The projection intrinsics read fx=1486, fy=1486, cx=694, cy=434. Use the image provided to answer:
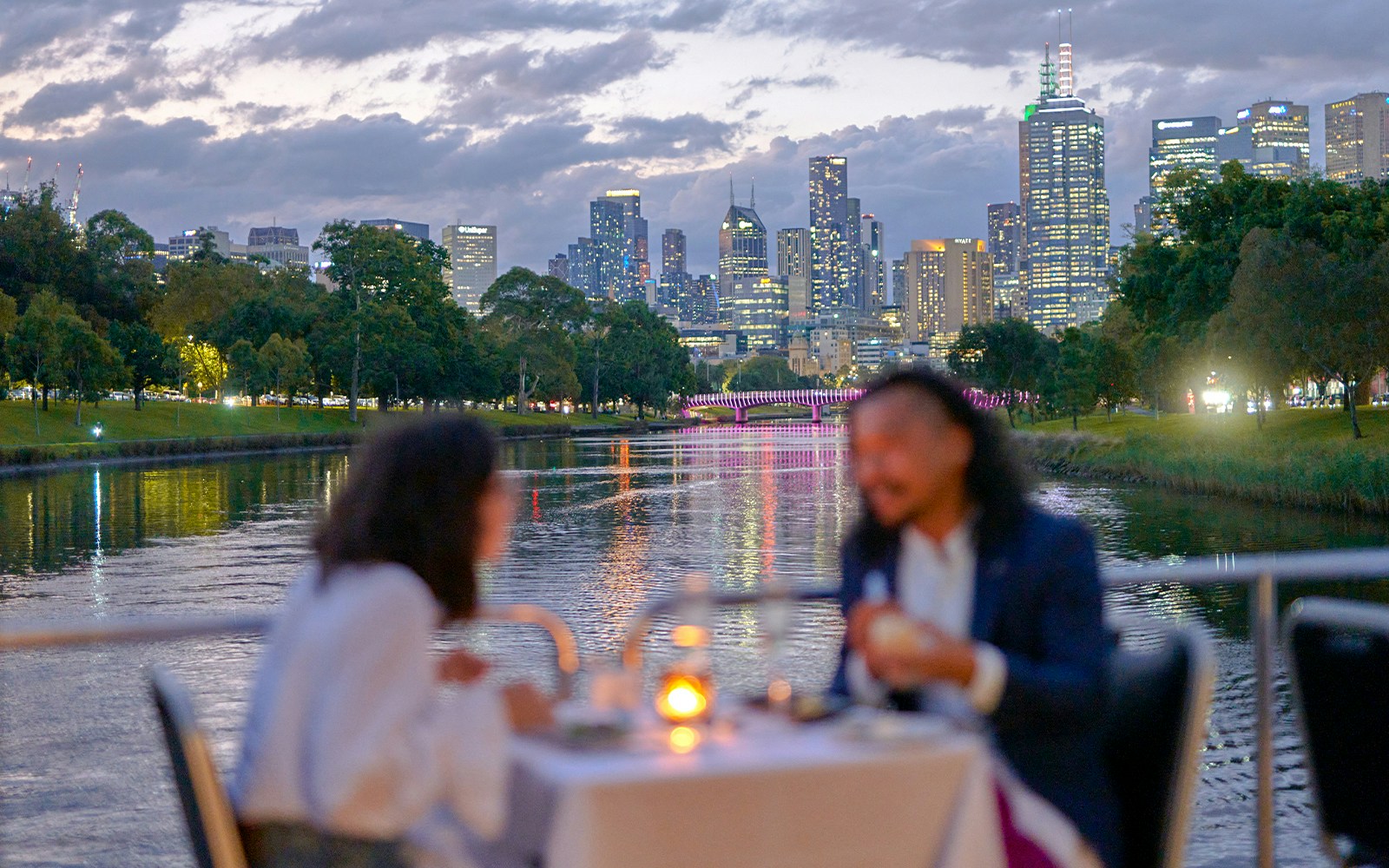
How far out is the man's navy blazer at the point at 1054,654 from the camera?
2.87 metres

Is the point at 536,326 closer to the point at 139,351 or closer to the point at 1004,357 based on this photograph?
the point at 1004,357

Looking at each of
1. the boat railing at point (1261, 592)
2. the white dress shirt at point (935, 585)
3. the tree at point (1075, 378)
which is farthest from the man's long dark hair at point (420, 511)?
the tree at point (1075, 378)

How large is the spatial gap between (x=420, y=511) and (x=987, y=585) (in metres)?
1.15

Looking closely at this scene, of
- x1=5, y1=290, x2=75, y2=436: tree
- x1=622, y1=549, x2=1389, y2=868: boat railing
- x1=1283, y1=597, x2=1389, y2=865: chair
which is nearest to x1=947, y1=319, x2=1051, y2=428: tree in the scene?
x1=5, y1=290, x2=75, y2=436: tree

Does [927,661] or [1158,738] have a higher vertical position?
[927,661]

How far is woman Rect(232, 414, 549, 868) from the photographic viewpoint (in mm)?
2471

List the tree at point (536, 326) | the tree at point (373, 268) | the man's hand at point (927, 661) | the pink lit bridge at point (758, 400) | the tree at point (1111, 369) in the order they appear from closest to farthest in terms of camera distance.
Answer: the man's hand at point (927, 661)
the tree at point (1111, 369)
the tree at point (373, 268)
the tree at point (536, 326)
the pink lit bridge at point (758, 400)

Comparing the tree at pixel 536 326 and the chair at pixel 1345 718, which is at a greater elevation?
→ the tree at pixel 536 326

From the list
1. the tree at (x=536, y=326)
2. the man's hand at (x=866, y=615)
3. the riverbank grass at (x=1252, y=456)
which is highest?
the tree at (x=536, y=326)

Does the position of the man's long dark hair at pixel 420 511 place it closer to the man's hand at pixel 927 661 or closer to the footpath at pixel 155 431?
the man's hand at pixel 927 661

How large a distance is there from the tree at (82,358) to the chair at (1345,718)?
56774 millimetres

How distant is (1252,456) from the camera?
111 feet

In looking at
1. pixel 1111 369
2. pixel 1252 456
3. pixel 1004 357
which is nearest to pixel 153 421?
pixel 1111 369

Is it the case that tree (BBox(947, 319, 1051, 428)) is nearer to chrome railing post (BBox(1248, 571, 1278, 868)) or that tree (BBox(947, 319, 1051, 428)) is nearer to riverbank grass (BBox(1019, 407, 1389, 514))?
riverbank grass (BBox(1019, 407, 1389, 514))
